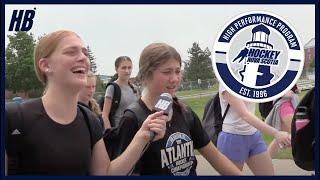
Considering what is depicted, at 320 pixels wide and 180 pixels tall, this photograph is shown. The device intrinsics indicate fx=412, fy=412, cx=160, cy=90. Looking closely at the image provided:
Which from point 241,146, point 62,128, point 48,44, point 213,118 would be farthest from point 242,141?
point 48,44

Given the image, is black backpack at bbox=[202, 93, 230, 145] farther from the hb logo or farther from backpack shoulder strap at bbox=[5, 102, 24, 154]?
backpack shoulder strap at bbox=[5, 102, 24, 154]

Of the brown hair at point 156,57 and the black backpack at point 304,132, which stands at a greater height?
the brown hair at point 156,57

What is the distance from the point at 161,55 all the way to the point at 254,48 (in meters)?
0.95

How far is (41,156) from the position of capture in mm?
1963

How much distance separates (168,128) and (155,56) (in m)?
0.46

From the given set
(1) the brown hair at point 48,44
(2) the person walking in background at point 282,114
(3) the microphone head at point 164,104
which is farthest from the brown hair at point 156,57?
(2) the person walking in background at point 282,114

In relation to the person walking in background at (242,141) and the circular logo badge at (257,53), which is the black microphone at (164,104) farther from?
the person walking in background at (242,141)

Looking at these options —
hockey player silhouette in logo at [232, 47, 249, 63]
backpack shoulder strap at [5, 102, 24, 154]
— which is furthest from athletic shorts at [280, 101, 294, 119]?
backpack shoulder strap at [5, 102, 24, 154]

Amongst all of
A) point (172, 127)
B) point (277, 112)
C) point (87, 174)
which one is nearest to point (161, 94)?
point (172, 127)

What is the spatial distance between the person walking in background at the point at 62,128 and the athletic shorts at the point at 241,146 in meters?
1.74

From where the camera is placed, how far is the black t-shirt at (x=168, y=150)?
2.36m

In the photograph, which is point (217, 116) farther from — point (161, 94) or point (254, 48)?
point (161, 94)

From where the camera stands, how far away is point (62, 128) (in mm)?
2039

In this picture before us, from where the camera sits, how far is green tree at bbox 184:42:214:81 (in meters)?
3.48
